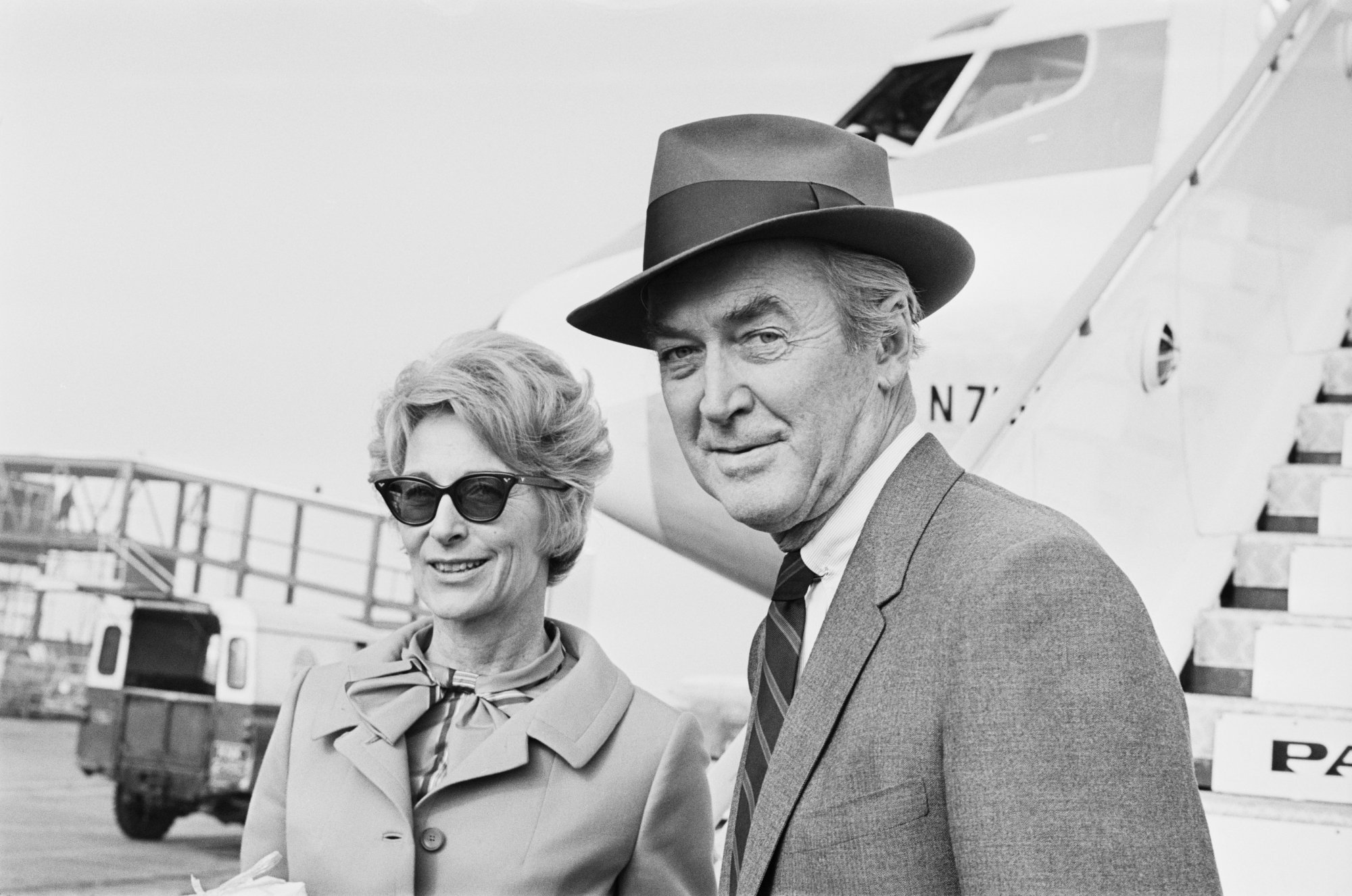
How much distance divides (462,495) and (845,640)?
0.81 metres

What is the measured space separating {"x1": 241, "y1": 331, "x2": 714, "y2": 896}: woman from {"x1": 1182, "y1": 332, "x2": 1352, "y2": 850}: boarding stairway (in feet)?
5.68

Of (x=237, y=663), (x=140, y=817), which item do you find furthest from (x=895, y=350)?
(x=140, y=817)

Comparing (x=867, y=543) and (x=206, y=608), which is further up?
(x=867, y=543)

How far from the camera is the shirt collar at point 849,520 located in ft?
4.10

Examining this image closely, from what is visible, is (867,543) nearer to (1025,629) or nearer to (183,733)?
(1025,629)

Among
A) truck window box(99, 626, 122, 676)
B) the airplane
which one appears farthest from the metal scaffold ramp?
the airplane

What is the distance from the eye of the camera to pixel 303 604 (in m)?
11.5

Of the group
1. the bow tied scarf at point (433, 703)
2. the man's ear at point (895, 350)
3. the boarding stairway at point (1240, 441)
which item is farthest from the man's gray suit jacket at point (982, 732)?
the boarding stairway at point (1240, 441)

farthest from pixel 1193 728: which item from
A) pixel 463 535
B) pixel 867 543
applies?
pixel 867 543

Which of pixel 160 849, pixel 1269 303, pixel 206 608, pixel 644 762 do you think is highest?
pixel 1269 303

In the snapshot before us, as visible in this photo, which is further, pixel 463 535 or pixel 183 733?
pixel 183 733

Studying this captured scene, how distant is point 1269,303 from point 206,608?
8672 millimetres

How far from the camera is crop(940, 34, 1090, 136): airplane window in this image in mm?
5418

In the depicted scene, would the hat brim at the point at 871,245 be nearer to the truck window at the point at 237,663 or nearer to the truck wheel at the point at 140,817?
the truck window at the point at 237,663
